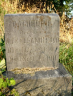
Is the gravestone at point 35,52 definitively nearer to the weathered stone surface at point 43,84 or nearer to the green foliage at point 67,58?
the weathered stone surface at point 43,84

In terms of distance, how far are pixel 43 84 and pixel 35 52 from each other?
Answer: 502 millimetres

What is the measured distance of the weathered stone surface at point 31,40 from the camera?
181cm

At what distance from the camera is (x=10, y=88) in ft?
5.95

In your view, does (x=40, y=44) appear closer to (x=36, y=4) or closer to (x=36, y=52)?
(x=36, y=52)

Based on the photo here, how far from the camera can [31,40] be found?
1.89 m

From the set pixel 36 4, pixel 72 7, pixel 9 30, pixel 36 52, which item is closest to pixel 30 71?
pixel 36 52

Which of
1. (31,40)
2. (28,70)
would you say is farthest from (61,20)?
(28,70)

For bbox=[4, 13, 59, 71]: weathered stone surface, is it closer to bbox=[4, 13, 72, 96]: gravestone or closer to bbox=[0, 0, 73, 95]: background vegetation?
bbox=[4, 13, 72, 96]: gravestone

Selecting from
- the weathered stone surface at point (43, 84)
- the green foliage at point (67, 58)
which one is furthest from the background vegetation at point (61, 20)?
the weathered stone surface at point (43, 84)

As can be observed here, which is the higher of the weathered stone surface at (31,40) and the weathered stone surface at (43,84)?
the weathered stone surface at (31,40)

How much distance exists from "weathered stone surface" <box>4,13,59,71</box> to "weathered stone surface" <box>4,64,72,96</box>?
0.72 ft

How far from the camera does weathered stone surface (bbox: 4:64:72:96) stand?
180 centimetres

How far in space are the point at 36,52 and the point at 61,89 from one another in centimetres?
68

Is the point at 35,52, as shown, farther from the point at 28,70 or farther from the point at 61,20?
the point at 61,20
